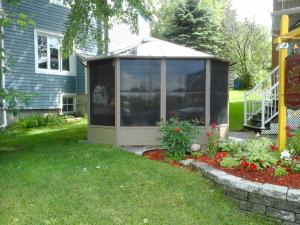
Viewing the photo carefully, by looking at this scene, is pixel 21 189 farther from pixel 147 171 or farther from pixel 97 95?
pixel 97 95

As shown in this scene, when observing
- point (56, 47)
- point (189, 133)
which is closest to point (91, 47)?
point (56, 47)

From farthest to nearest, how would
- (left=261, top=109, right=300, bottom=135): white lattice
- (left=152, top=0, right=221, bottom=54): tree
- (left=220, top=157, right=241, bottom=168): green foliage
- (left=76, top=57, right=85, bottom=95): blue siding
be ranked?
1. (left=152, top=0, right=221, bottom=54): tree
2. (left=76, top=57, right=85, bottom=95): blue siding
3. (left=261, top=109, right=300, bottom=135): white lattice
4. (left=220, top=157, right=241, bottom=168): green foliage

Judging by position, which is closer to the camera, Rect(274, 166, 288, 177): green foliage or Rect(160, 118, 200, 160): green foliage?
Rect(274, 166, 288, 177): green foliage

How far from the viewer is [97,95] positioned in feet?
27.2

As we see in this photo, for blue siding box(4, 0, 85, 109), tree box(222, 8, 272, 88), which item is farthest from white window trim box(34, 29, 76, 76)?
tree box(222, 8, 272, 88)

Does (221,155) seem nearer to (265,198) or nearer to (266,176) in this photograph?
(266,176)

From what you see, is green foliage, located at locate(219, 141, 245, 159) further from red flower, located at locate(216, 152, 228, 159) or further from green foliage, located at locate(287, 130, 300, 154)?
green foliage, located at locate(287, 130, 300, 154)

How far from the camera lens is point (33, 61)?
1308 cm

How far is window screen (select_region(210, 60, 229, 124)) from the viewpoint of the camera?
8.08m

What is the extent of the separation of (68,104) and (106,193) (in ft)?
35.3

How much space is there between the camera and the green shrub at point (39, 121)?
12013 millimetres

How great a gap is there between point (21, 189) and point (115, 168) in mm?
1517

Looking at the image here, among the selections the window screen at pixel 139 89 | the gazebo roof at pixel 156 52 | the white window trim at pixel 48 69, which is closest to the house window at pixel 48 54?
the white window trim at pixel 48 69

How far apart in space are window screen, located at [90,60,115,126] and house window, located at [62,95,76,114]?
6.59m
